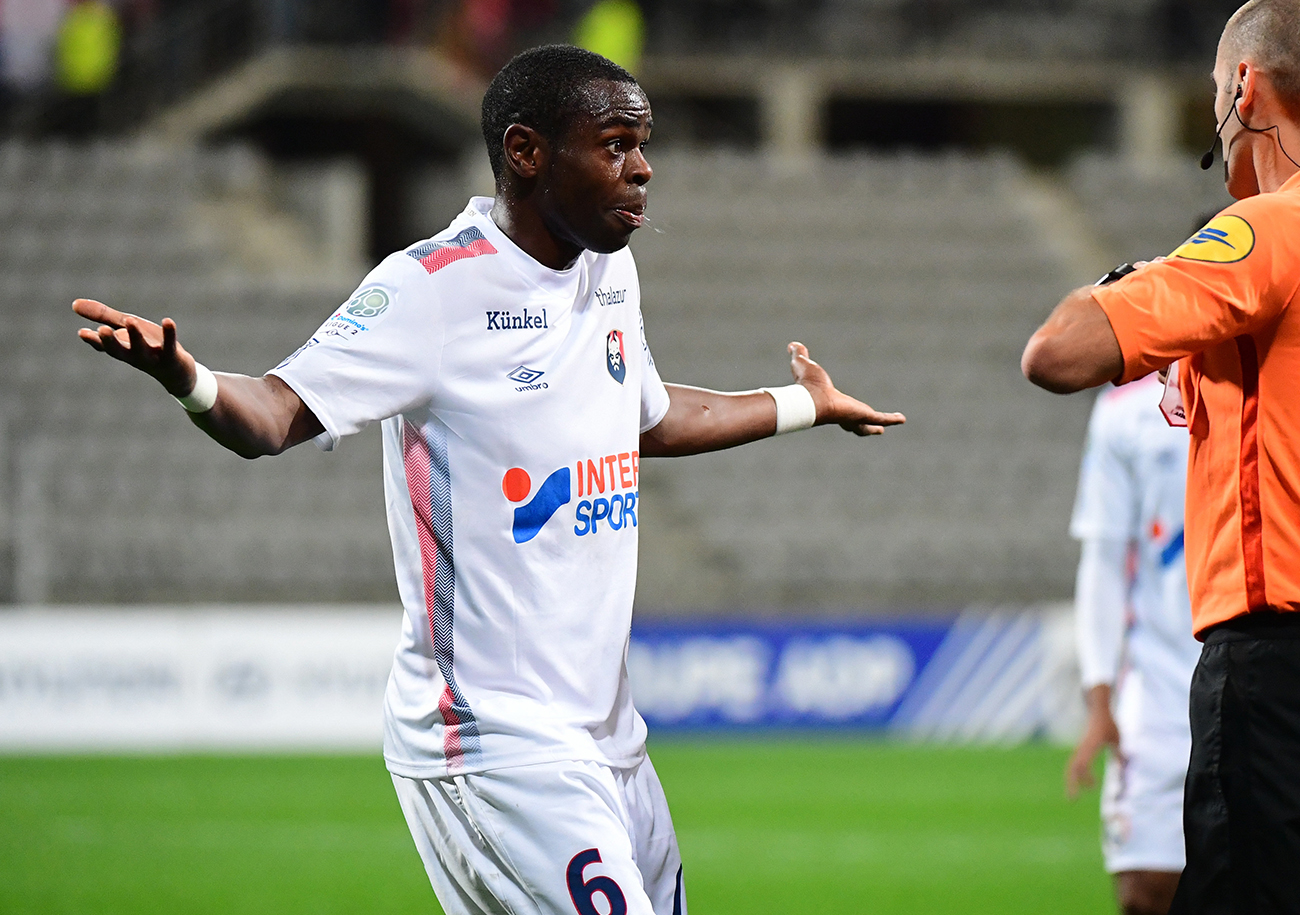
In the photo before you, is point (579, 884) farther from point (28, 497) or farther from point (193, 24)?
point (193, 24)

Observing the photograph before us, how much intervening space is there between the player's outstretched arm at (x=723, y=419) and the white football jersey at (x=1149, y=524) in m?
1.50

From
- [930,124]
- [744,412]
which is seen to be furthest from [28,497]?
[930,124]

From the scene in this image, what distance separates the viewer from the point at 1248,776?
2.96m

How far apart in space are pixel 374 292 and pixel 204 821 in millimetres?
7712

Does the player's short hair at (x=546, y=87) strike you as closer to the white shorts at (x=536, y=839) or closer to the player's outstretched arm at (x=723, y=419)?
the player's outstretched arm at (x=723, y=419)

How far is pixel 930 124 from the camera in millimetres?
26109

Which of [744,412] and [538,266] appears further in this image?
[744,412]

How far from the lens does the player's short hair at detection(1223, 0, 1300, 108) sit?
120 inches

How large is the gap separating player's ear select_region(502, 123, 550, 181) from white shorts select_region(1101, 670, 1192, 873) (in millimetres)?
2664

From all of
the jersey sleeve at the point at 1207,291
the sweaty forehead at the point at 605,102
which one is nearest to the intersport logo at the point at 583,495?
the sweaty forehead at the point at 605,102

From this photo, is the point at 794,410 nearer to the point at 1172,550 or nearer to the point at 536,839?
the point at 536,839

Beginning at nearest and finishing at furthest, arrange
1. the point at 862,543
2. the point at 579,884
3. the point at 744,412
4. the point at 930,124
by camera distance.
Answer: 1. the point at 579,884
2. the point at 744,412
3. the point at 862,543
4. the point at 930,124

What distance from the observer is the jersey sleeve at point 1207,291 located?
2781 millimetres

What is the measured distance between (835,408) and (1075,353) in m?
1.10
